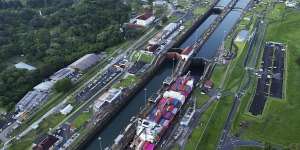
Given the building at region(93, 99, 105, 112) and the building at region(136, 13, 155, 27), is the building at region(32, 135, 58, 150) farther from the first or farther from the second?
the building at region(136, 13, 155, 27)

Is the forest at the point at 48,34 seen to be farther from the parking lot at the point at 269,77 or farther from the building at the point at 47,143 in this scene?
the parking lot at the point at 269,77

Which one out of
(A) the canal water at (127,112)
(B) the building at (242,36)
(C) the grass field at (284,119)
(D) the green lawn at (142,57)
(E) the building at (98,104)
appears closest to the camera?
(C) the grass field at (284,119)

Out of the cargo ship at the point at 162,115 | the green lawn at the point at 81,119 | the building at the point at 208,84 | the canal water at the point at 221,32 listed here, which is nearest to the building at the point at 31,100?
the green lawn at the point at 81,119

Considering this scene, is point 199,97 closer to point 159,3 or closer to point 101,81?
point 101,81

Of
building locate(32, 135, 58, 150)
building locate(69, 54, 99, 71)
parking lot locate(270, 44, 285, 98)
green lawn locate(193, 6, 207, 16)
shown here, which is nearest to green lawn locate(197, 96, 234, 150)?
parking lot locate(270, 44, 285, 98)

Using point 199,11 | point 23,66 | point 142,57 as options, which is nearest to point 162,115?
point 142,57
